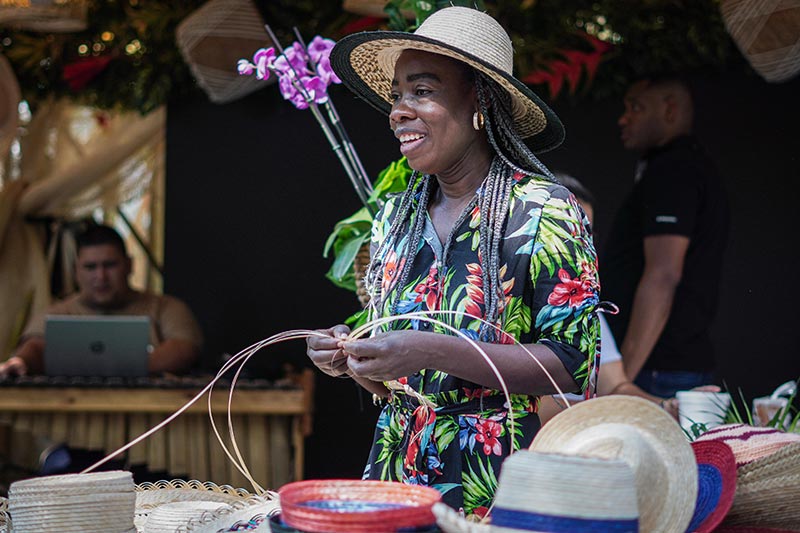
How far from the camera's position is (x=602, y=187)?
6.39m

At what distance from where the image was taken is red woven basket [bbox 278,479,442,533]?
1.40 m

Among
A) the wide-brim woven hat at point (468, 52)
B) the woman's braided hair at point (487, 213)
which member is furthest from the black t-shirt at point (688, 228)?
the woman's braided hair at point (487, 213)

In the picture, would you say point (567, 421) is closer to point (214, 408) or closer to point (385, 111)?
point (385, 111)

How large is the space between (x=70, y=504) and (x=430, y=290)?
2.46 ft

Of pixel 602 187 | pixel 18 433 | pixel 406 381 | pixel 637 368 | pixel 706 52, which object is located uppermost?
pixel 706 52

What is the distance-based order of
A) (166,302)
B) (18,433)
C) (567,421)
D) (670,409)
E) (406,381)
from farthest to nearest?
(166,302) → (18,433) → (670,409) → (406,381) → (567,421)

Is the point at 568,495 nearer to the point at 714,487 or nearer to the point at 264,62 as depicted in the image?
the point at 714,487

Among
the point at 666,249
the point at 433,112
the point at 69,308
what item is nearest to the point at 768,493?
the point at 433,112

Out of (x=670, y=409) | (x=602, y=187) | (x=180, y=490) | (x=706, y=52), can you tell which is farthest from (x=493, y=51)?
(x=602, y=187)

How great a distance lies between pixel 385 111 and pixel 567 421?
4.06ft

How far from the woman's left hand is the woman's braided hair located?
0.73 feet

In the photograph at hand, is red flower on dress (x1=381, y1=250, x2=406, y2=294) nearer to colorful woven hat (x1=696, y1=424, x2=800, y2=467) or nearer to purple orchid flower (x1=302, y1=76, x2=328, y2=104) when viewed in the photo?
colorful woven hat (x1=696, y1=424, x2=800, y2=467)

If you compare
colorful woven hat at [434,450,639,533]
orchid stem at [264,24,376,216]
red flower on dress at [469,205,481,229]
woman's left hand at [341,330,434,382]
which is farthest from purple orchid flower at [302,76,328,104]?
colorful woven hat at [434,450,639,533]

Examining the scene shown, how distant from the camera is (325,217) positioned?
21.8 feet
